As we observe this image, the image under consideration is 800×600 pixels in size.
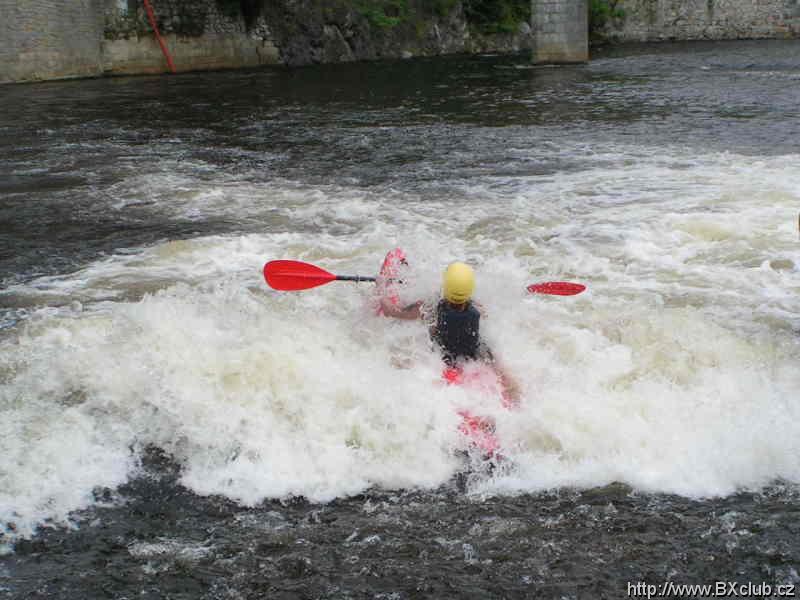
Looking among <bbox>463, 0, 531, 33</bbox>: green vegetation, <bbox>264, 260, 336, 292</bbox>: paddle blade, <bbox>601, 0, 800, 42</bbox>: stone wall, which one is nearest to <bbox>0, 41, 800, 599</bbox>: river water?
<bbox>264, 260, 336, 292</bbox>: paddle blade

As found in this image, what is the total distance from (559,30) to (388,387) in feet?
69.9

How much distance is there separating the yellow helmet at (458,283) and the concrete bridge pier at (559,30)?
21.0 metres

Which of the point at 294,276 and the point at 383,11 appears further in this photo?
the point at 383,11

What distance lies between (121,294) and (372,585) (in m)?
3.82

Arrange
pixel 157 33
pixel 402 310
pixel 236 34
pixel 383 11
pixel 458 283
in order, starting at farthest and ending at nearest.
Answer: pixel 383 11
pixel 236 34
pixel 157 33
pixel 402 310
pixel 458 283

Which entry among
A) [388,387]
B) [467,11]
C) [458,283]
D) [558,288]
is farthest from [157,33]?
[458,283]

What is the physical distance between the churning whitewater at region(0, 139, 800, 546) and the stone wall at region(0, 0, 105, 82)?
44.2ft

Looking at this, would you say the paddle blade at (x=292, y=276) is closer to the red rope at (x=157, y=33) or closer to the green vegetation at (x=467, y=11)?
the red rope at (x=157, y=33)

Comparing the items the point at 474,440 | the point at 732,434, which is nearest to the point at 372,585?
the point at 474,440

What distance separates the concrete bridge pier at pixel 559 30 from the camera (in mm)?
24141

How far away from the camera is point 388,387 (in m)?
5.10

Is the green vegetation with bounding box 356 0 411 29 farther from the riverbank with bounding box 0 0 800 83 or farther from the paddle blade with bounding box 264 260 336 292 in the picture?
the paddle blade with bounding box 264 260 336 292

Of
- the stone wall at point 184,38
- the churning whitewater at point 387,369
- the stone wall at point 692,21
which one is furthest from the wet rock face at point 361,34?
the churning whitewater at point 387,369

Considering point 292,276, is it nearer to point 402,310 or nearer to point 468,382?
point 402,310
